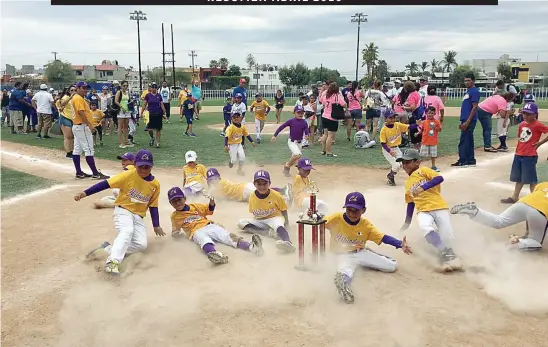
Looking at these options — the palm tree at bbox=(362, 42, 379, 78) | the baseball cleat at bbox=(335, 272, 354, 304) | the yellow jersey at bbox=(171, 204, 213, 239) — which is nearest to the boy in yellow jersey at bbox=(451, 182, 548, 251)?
the baseball cleat at bbox=(335, 272, 354, 304)

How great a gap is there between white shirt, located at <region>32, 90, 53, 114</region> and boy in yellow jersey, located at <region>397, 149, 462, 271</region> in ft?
50.1

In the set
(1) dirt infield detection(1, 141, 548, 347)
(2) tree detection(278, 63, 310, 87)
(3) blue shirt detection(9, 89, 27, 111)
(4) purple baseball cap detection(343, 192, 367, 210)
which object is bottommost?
(1) dirt infield detection(1, 141, 548, 347)

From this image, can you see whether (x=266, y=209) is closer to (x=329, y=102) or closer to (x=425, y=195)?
(x=425, y=195)

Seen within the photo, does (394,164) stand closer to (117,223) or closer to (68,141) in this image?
(117,223)

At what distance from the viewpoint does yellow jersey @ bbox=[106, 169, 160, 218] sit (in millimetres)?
6105

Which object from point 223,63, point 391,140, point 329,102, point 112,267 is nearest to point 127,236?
point 112,267

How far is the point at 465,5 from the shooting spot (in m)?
6.70

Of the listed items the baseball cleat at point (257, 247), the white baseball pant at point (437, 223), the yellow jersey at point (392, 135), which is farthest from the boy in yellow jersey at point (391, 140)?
the baseball cleat at point (257, 247)

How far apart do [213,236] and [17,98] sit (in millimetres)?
16452

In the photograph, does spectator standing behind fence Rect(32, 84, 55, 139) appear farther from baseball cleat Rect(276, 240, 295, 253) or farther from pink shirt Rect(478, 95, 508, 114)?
pink shirt Rect(478, 95, 508, 114)

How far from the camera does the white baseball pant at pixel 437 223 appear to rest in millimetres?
5945

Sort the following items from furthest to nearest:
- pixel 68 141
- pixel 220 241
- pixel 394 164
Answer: pixel 68 141 → pixel 394 164 → pixel 220 241

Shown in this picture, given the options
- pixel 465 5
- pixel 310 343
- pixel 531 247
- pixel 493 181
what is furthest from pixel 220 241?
pixel 493 181

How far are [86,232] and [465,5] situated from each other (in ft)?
21.1
